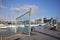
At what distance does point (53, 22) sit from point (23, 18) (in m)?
6.57

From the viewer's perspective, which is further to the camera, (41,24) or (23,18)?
(41,24)

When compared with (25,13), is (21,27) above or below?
below

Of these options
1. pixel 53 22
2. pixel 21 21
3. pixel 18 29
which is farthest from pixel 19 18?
pixel 53 22

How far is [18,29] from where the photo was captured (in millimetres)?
7512

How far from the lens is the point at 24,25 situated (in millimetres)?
7168

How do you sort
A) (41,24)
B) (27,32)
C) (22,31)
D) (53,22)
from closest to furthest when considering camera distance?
(27,32)
(22,31)
(53,22)
(41,24)

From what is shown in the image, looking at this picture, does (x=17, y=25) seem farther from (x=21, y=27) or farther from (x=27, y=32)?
(x=27, y=32)

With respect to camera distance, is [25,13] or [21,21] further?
[21,21]

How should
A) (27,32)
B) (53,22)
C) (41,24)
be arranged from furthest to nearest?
(41,24), (53,22), (27,32)

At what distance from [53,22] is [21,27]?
6.33m

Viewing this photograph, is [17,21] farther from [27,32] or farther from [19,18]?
[27,32]

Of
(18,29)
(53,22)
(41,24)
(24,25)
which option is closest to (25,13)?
(24,25)

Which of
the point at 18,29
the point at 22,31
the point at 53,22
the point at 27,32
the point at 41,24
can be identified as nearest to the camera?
the point at 27,32

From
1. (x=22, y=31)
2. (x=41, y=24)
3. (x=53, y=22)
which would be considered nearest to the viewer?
(x=22, y=31)
